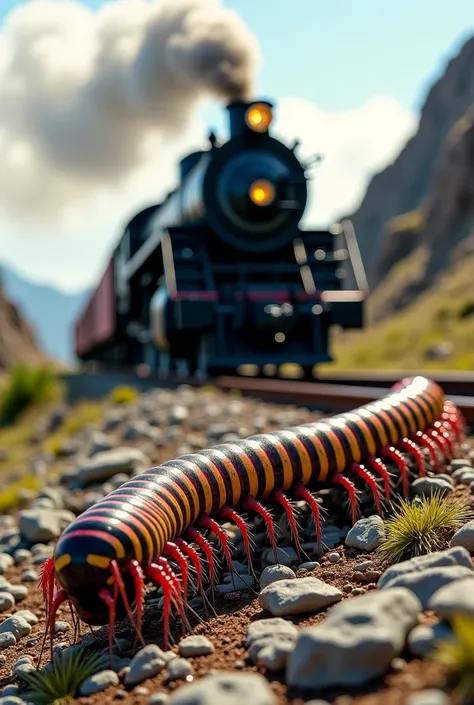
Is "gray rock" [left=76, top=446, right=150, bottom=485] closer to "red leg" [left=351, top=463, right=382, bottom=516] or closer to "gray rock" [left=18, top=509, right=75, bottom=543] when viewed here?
"gray rock" [left=18, top=509, right=75, bottom=543]

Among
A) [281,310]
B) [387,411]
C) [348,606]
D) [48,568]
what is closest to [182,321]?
[281,310]

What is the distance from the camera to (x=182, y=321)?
13953 mm

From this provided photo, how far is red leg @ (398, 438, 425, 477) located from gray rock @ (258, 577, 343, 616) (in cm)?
171

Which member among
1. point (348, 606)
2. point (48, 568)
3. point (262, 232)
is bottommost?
point (48, 568)

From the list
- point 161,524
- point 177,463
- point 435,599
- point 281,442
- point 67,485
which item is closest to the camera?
point 435,599

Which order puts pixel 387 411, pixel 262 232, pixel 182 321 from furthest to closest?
1. pixel 262 232
2. pixel 182 321
3. pixel 387 411

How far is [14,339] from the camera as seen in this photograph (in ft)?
222

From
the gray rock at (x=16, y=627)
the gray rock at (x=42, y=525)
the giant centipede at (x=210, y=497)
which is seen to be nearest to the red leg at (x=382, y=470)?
the giant centipede at (x=210, y=497)

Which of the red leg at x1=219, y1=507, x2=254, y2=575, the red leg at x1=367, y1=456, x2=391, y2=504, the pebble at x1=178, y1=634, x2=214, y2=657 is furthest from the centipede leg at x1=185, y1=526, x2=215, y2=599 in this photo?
the red leg at x1=367, y1=456, x2=391, y2=504

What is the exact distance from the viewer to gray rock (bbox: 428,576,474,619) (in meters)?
2.59

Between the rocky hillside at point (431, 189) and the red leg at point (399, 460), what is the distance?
52366 mm

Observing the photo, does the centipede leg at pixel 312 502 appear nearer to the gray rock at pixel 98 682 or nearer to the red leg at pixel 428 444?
the red leg at pixel 428 444

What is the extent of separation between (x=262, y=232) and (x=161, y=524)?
1193cm

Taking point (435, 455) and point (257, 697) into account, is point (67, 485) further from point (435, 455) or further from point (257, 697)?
point (257, 697)
